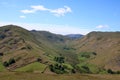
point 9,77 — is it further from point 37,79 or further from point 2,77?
point 37,79

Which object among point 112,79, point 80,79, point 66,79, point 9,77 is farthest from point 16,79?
point 112,79

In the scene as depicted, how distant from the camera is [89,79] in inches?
3155

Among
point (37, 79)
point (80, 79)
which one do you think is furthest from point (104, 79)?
point (37, 79)

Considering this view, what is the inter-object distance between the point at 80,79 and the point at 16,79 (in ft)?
69.1

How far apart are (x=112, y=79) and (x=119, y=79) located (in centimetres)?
283

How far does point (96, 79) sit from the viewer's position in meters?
Answer: 80.9

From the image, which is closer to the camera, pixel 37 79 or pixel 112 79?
pixel 37 79

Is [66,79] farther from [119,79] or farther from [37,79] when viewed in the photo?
[119,79]

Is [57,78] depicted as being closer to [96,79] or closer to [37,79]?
[37,79]

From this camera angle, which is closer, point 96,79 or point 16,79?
point 16,79

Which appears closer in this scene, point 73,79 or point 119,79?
point 73,79

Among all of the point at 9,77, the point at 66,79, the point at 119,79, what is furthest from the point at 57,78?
the point at 119,79

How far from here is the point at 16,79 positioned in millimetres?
75125

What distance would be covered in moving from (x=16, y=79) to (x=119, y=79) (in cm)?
3619
